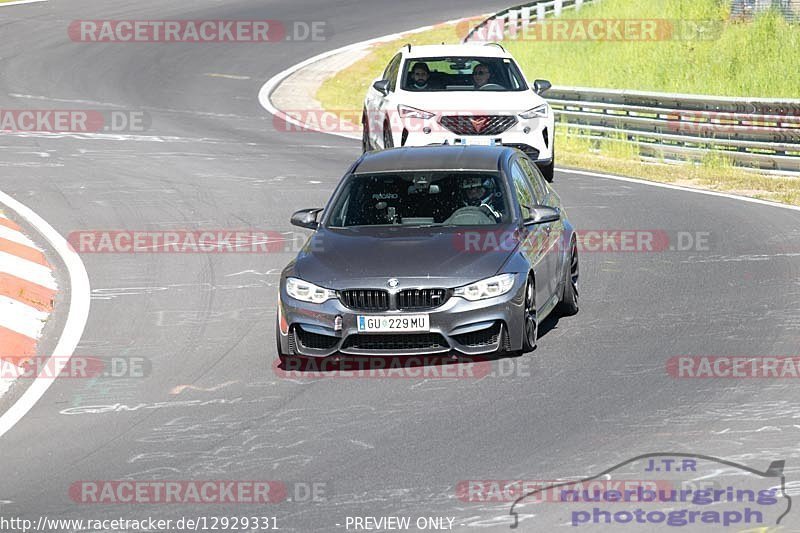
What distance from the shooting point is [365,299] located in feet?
35.8

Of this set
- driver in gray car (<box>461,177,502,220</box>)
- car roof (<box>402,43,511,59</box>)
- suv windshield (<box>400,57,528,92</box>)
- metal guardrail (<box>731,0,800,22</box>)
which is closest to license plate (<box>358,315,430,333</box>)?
driver in gray car (<box>461,177,502,220</box>)

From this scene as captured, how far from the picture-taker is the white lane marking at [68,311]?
33.7ft

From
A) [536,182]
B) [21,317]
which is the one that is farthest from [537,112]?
[21,317]

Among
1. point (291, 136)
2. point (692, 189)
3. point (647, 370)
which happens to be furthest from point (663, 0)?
point (647, 370)

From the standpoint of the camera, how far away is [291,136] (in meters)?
27.5

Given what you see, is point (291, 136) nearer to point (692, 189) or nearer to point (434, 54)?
point (434, 54)

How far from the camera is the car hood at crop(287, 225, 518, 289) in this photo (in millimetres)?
10953

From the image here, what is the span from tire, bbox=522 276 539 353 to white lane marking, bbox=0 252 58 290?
5246mm

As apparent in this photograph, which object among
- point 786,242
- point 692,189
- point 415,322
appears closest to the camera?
point 415,322

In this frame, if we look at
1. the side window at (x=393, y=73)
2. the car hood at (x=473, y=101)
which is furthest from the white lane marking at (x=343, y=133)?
the side window at (x=393, y=73)

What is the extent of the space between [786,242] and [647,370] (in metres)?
5.89

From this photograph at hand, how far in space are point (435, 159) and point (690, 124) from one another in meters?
11.8

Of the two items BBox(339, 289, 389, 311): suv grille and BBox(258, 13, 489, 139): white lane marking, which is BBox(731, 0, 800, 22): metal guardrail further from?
BBox(339, 289, 389, 311): suv grille

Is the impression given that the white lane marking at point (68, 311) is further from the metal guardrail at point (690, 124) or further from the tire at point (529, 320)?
the metal guardrail at point (690, 124)
